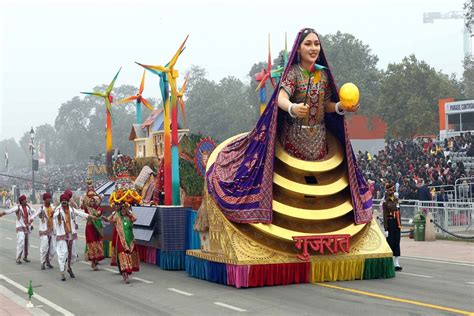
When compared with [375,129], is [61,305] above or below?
below

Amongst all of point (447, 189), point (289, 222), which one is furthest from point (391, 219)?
point (447, 189)

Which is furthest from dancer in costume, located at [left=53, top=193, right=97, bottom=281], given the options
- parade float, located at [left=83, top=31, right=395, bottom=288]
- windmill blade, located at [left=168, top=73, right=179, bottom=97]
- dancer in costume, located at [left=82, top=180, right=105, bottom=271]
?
windmill blade, located at [left=168, top=73, right=179, bottom=97]

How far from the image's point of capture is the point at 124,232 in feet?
48.6

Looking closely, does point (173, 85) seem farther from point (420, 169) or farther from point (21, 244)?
point (420, 169)

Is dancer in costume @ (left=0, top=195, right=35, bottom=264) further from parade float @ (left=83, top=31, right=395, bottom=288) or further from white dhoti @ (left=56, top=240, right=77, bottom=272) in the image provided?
parade float @ (left=83, top=31, right=395, bottom=288)

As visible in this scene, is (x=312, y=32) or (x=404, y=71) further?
(x=404, y=71)

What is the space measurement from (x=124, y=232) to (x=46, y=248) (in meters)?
4.17

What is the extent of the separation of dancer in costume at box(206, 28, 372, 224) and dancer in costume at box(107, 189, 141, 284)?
1.82 m

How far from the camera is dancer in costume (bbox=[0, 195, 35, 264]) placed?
1989 cm

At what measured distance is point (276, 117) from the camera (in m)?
13.7

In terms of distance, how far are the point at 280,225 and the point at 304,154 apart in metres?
1.57

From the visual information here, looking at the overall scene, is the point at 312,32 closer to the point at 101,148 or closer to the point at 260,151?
the point at 260,151

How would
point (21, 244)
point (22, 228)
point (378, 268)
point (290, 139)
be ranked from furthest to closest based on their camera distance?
point (22, 228), point (21, 244), point (290, 139), point (378, 268)

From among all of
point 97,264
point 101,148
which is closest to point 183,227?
point 97,264
